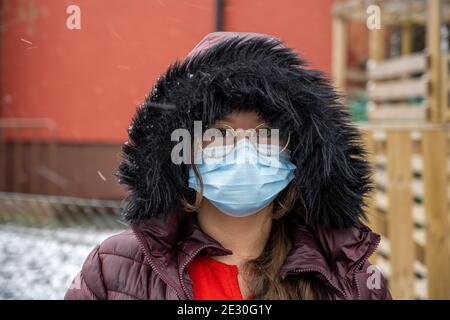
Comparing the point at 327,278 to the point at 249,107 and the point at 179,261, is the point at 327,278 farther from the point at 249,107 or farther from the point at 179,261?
the point at 249,107

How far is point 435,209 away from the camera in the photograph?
3.83 meters

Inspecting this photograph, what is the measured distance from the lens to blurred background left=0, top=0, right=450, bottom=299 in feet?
13.2

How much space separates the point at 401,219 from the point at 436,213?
288mm

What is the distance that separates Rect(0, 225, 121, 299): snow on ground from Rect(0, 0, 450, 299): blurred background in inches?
0.8

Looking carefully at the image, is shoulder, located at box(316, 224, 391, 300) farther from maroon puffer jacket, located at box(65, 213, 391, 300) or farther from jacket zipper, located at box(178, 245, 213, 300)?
jacket zipper, located at box(178, 245, 213, 300)

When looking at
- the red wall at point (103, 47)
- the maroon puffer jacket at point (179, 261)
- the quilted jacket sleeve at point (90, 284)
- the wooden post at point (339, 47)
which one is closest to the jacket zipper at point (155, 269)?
the maroon puffer jacket at point (179, 261)

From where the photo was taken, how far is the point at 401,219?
4.05m

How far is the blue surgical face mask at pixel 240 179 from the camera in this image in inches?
69.5

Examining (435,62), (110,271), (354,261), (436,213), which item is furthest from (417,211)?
(110,271)

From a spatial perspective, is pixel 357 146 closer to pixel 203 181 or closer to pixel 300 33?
pixel 203 181

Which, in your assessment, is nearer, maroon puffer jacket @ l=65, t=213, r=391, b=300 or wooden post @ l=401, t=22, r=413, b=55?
maroon puffer jacket @ l=65, t=213, r=391, b=300

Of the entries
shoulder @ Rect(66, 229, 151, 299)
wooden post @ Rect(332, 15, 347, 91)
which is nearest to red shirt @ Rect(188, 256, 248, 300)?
shoulder @ Rect(66, 229, 151, 299)

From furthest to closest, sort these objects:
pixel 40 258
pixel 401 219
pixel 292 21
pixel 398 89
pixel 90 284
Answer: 1. pixel 292 21
2. pixel 40 258
3. pixel 398 89
4. pixel 401 219
5. pixel 90 284
